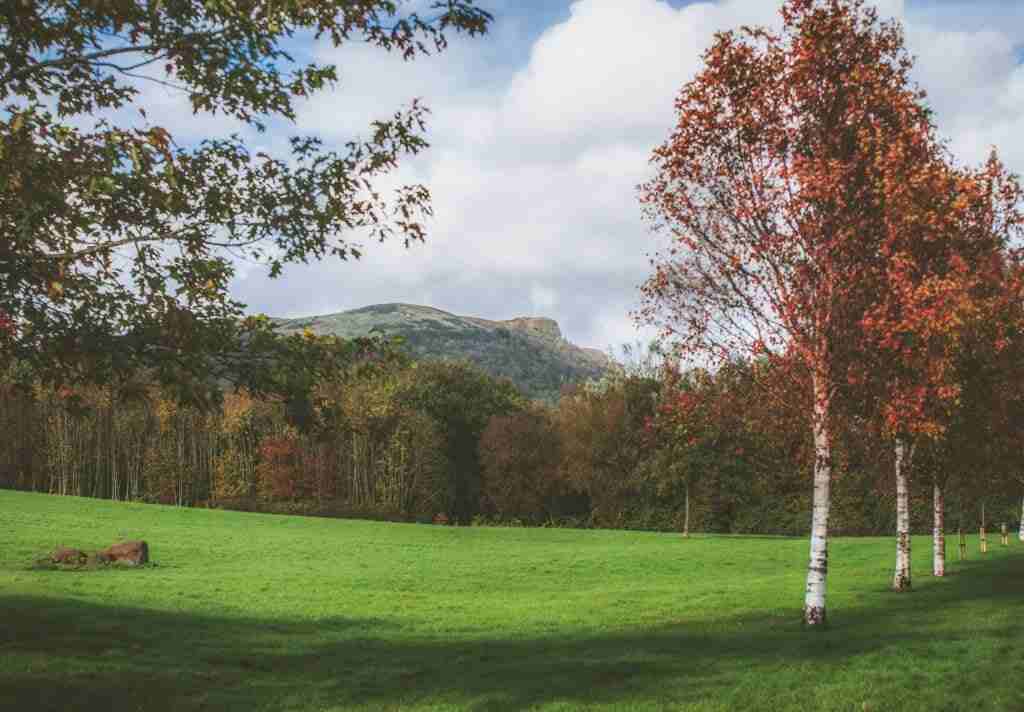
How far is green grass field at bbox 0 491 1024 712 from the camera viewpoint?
14.6 metres

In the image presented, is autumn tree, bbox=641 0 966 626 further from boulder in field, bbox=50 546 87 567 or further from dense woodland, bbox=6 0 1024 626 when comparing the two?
boulder in field, bbox=50 546 87 567

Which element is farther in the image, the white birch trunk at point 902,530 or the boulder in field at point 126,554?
the boulder in field at point 126,554

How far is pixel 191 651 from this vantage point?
18688mm

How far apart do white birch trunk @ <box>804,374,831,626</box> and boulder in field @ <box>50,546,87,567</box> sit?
2748 centimetres

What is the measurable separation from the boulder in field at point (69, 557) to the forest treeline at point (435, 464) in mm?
34726

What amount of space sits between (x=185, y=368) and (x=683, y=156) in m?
14.1

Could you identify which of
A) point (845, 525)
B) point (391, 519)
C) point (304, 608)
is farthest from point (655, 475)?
point (304, 608)

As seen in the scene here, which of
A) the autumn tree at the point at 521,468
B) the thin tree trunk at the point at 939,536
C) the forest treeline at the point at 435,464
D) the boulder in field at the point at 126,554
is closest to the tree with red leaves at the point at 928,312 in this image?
the thin tree trunk at the point at 939,536

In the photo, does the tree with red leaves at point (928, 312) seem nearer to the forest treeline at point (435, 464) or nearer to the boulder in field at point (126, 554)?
the boulder in field at point (126, 554)

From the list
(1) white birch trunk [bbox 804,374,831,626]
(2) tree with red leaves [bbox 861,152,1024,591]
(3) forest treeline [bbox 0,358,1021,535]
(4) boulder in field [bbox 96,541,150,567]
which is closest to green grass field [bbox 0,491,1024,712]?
(1) white birch trunk [bbox 804,374,831,626]

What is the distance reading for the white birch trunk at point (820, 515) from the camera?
20.6 metres

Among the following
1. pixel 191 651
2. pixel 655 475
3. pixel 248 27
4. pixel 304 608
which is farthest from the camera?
pixel 655 475

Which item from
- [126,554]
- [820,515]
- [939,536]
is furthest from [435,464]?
[820,515]

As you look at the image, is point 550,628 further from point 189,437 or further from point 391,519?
point 189,437
